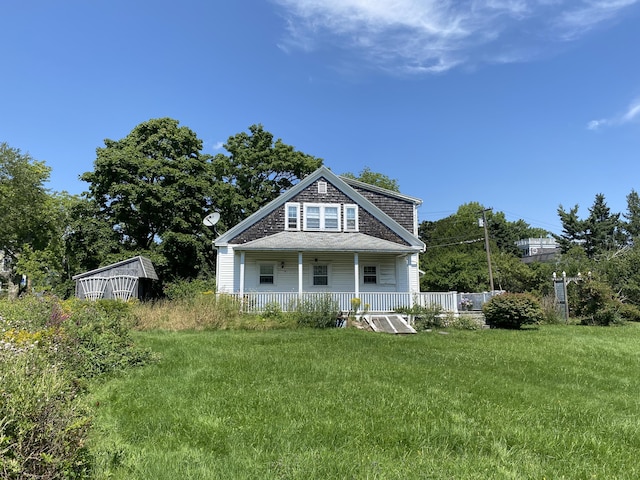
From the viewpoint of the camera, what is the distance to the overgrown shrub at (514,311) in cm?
1634

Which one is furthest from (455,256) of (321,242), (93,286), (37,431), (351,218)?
(37,431)

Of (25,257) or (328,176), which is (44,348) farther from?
(25,257)

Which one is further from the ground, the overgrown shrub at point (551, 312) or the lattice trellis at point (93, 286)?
the lattice trellis at point (93, 286)

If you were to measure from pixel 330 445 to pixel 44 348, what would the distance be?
462 cm

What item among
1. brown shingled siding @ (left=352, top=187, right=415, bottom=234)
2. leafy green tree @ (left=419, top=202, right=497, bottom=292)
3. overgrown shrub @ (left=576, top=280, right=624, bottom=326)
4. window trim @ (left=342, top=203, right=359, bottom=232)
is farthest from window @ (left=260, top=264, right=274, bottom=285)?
leafy green tree @ (left=419, top=202, right=497, bottom=292)

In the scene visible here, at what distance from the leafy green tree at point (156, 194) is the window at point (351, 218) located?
1093cm

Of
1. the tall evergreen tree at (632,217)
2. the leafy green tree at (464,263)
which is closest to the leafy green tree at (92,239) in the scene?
the leafy green tree at (464,263)

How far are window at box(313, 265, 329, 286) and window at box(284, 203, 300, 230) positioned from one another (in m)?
2.15

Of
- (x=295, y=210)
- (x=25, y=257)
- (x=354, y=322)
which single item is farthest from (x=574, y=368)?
(x=25, y=257)

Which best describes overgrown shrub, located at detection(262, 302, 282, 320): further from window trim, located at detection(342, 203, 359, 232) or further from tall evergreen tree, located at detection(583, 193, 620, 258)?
tall evergreen tree, located at detection(583, 193, 620, 258)

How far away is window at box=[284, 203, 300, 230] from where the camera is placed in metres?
20.5

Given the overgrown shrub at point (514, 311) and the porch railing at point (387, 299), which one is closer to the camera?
the overgrown shrub at point (514, 311)

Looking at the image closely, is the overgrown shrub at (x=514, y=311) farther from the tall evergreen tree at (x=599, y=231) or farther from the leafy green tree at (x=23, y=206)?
the tall evergreen tree at (x=599, y=231)

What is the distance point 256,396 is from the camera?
562 centimetres
